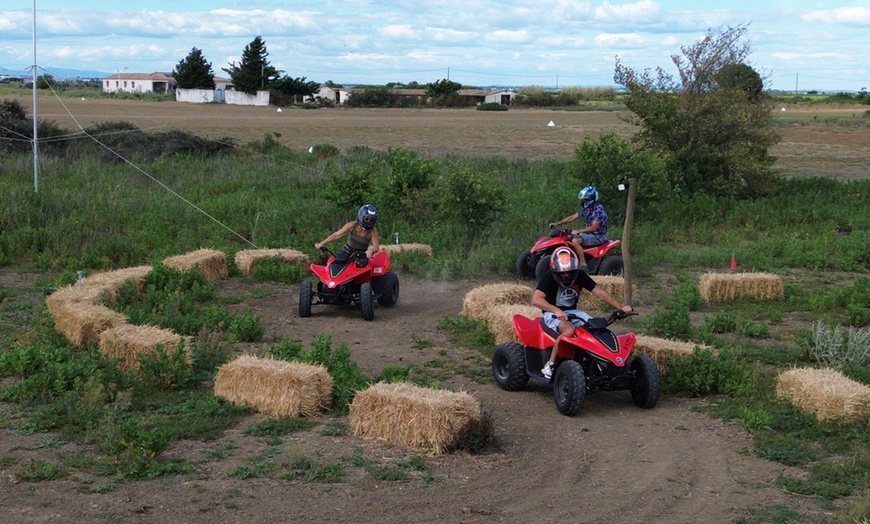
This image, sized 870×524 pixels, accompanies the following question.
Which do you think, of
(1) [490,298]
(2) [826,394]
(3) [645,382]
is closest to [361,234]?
(1) [490,298]

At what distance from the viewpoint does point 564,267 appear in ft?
30.7

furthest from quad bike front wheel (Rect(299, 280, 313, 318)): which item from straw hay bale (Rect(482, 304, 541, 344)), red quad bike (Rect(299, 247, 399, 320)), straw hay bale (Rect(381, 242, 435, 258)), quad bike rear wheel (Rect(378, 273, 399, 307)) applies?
straw hay bale (Rect(381, 242, 435, 258))

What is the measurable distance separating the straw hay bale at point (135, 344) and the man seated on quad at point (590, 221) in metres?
7.57

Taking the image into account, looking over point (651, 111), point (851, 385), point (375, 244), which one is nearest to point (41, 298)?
point (375, 244)

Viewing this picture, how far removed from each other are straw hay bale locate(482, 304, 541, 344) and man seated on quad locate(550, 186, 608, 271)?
395 centimetres

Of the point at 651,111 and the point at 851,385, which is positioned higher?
the point at 651,111

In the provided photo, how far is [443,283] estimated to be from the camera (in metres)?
16.4

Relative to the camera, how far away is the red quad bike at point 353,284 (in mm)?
13721

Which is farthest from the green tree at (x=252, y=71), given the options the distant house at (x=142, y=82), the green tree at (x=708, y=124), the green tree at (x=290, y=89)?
the green tree at (x=708, y=124)

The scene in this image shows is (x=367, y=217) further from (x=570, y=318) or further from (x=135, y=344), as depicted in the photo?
(x=570, y=318)

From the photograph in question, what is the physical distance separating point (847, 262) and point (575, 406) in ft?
37.0

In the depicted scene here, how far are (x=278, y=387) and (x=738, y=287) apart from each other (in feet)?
28.8

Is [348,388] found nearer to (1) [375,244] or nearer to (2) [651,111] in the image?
(1) [375,244]

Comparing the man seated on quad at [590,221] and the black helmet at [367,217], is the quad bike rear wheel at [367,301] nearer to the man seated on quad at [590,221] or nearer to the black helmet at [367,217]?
the black helmet at [367,217]
